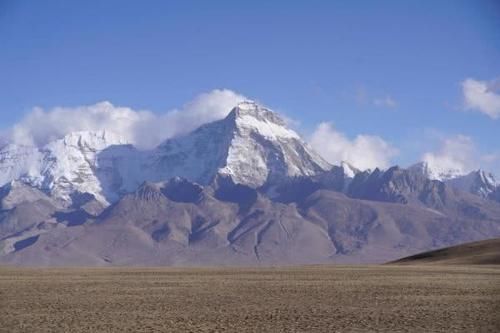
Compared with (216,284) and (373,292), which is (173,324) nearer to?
(373,292)

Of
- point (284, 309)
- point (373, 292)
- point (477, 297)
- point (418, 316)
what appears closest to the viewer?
point (418, 316)

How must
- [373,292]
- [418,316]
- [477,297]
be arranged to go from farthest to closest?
[373,292], [477,297], [418,316]

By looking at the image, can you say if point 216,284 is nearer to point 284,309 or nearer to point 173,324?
point 284,309

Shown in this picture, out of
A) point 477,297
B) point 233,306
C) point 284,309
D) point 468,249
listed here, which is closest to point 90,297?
point 233,306

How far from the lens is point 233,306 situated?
50.7 meters

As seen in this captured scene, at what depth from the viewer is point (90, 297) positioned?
5828cm

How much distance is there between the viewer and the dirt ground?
41.0 metres

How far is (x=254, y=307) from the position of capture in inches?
1966

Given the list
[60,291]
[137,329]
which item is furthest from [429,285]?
[137,329]

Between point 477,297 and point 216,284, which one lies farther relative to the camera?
point 216,284

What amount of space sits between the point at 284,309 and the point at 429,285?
25.3m

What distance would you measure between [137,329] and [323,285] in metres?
32.6

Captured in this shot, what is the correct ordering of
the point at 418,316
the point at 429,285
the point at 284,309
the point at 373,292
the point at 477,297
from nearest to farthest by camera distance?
1. the point at 418,316
2. the point at 284,309
3. the point at 477,297
4. the point at 373,292
5. the point at 429,285

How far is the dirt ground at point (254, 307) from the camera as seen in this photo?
41031 mm
